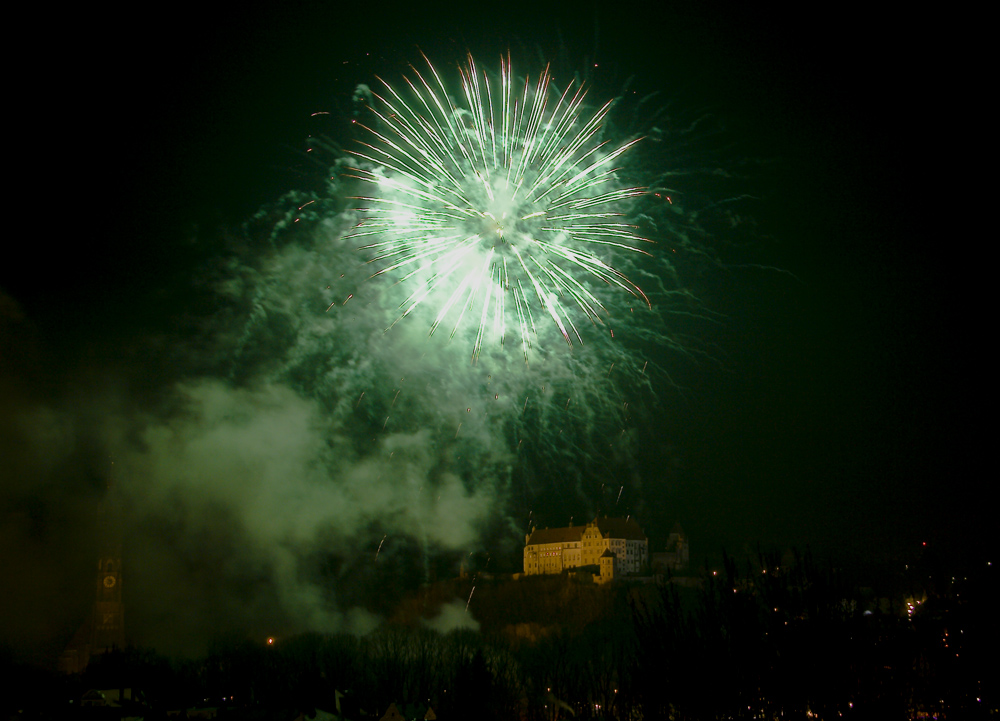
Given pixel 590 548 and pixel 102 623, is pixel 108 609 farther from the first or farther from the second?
pixel 590 548

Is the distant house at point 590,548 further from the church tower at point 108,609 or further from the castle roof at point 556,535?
the church tower at point 108,609

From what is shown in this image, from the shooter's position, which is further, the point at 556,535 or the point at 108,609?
the point at 556,535

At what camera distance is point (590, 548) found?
76.1 m

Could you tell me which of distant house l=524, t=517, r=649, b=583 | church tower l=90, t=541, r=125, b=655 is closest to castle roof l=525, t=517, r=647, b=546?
distant house l=524, t=517, r=649, b=583

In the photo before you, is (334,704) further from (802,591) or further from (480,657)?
(802,591)

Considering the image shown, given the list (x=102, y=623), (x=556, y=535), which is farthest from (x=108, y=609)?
(x=556, y=535)

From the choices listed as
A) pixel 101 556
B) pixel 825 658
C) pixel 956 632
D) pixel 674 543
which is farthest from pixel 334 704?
pixel 674 543

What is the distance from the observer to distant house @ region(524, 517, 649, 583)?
74.1m

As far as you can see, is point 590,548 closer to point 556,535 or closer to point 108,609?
point 556,535

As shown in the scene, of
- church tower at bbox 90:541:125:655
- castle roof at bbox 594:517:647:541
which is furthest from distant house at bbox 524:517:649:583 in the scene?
church tower at bbox 90:541:125:655

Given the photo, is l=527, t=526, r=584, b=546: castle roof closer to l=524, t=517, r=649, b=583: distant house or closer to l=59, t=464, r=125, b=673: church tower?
l=524, t=517, r=649, b=583: distant house

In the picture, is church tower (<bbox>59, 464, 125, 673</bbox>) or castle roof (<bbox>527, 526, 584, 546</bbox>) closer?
church tower (<bbox>59, 464, 125, 673</bbox>)

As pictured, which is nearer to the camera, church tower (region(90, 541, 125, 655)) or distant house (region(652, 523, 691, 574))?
church tower (region(90, 541, 125, 655))

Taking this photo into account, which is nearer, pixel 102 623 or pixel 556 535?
pixel 102 623
